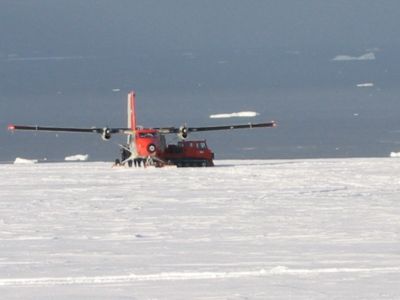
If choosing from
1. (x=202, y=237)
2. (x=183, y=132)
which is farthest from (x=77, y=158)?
(x=202, y=237)

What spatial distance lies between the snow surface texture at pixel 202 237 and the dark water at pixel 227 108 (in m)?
25.7

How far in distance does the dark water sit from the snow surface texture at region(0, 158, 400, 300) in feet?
84.3

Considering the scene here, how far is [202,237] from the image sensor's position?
17359mm

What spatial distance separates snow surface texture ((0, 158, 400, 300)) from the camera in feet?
44.2

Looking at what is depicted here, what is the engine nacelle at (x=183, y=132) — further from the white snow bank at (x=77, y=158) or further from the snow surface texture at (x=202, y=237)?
the white snow bank at (x=77, y=158)

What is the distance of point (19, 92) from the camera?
148250 mm

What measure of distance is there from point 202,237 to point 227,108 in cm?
8664

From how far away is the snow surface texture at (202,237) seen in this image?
1347 cm

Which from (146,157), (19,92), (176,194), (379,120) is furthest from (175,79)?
(176,194)

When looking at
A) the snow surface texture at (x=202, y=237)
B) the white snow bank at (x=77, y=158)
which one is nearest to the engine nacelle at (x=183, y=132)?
the snow surface texture at (x=202, y=237)

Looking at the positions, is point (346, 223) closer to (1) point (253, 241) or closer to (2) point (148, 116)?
(1) point (253, 241)

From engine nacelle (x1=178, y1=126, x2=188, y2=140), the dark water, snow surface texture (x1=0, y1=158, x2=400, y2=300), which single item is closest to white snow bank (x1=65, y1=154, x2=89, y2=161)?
the dark water

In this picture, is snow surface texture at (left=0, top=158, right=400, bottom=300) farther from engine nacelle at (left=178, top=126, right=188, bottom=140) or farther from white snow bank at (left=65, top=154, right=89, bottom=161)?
white snow bank at (left=65, top=154, right=89, bottom=161)

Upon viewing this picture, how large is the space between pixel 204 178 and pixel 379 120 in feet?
170
